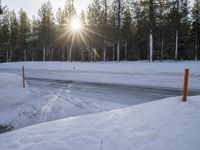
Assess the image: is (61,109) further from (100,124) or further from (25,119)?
(100,124)

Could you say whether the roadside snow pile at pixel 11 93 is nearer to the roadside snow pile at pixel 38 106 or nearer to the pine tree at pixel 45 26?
the roadside snow pile at pixel 38 106

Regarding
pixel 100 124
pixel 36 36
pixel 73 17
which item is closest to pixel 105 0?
pixel 73 17

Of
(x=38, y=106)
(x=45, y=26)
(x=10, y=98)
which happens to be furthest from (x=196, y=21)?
(x=38, y=106)

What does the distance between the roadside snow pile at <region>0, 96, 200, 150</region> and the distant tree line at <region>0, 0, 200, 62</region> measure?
27.7 metres

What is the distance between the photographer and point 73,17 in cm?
5762

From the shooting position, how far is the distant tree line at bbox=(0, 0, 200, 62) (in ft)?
129

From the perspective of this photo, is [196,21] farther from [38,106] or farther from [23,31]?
[23,31]

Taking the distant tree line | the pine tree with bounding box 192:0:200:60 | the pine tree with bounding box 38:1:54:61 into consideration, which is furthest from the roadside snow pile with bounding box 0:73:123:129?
the pine tree with bounding box 38:1:54:61

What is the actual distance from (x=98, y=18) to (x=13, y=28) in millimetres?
25671

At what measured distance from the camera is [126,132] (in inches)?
199

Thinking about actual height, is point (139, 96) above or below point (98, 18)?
below

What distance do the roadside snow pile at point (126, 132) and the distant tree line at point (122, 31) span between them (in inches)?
1092

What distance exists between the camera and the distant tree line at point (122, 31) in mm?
39188

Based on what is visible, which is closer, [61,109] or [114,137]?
[114,137]
